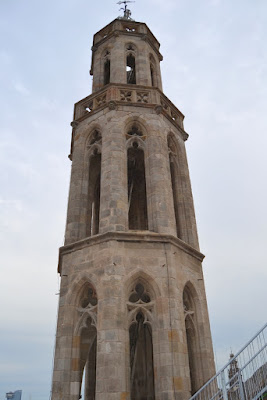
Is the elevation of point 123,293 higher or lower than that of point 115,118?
lower

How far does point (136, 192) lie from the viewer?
18.8m

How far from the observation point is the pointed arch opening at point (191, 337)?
12047 millimetres

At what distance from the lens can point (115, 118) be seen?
604 inches

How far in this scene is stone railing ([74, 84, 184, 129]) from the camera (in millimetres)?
15995

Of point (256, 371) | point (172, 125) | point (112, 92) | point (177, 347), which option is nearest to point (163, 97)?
point (172, 125)

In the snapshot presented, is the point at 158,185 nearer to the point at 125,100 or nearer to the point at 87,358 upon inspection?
the point at 125,100

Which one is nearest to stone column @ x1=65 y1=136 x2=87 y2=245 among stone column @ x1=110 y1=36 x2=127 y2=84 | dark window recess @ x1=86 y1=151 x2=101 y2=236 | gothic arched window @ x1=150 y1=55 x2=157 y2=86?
dark window recess @ x1=86 y1=151 x2=101 y2=236

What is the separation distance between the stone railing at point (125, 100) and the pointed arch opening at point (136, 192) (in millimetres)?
2448

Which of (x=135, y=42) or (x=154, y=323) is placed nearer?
(x=154, y=323)

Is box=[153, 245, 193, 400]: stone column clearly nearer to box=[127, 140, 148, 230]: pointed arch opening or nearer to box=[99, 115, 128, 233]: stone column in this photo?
box=[99, 115, 128, 233]: stone column

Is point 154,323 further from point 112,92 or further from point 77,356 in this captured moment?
point 112,92

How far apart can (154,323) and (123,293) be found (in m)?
1.27

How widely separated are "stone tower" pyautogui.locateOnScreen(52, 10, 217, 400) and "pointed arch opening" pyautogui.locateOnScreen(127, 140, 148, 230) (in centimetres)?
7

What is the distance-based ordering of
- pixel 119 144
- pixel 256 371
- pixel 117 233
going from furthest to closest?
pixel 119 144, pixel 117 233, pixel 256 371
